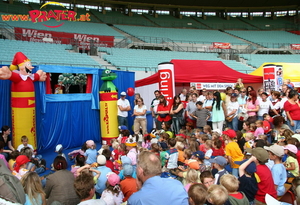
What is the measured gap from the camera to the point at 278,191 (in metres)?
3.53

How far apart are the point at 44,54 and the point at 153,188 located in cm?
1420

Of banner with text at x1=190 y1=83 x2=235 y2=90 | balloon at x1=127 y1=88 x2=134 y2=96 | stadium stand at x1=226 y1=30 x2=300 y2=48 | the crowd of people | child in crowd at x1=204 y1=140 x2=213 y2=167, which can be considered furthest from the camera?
stadium stand at x1=226 y1=30 x2=300 y2=48

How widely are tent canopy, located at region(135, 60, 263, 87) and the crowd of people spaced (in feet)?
7.66

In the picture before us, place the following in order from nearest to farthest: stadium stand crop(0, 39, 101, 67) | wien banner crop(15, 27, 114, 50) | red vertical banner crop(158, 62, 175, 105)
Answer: red vertical banner crop(158, 62, 175, 105) < stadium stand crop(0, 39, 101, 67) < wien banner crop(15, 27, 114, 50)

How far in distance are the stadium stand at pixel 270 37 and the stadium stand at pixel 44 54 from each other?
20.5 m

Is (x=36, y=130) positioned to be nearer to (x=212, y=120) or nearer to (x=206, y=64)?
(x=212, y=120)

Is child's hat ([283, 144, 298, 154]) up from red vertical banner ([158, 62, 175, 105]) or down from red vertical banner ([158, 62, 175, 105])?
down

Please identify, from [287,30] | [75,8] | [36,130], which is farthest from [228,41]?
[36,130]

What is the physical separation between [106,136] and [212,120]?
312 centimetres

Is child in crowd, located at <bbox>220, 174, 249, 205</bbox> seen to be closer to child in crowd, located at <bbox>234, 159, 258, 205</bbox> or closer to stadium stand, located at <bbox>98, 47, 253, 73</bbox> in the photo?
child in crowd, located at <bbox>234, 159, 258, 205</bbox>

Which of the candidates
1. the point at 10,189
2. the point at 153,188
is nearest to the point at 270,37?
the point at 153,188

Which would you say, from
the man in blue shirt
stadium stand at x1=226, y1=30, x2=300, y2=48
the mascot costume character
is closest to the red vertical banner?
the mascot costume character

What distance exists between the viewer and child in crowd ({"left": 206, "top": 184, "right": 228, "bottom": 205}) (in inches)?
103

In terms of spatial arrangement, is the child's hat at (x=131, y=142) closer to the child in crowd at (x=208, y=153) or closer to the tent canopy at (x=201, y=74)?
the child in crowd at (x=208, y=153)
